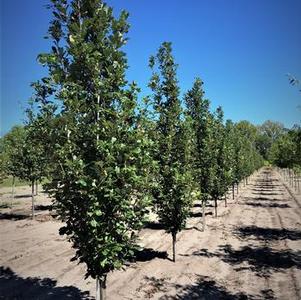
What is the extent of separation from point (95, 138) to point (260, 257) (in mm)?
13529

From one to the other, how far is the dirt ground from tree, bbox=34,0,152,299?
18.2 ft

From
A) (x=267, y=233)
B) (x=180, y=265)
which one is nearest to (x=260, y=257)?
(x=180, y=265)

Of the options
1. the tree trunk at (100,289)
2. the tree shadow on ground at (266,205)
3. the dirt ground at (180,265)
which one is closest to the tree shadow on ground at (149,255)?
the dirt ground at (180,265)

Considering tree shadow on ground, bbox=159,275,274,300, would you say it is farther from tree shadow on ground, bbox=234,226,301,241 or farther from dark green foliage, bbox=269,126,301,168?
tree shadow on ground, bbox=234,226,301,241

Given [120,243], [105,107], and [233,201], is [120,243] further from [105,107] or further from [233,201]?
[233,201]

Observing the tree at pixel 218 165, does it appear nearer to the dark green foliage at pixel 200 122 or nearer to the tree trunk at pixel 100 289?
the dark green foliage at pixel 200 122

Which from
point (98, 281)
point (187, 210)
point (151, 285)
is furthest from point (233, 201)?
point (98, 281)

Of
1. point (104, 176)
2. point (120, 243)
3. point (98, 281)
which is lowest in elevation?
point (98, 281)

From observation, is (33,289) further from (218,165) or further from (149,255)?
(218,165)

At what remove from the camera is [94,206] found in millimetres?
7824

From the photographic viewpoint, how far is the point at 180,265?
16797 mm

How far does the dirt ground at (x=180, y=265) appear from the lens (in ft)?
43.9

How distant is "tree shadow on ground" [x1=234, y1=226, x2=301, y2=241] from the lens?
22.4 m

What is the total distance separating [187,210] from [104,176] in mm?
9785
